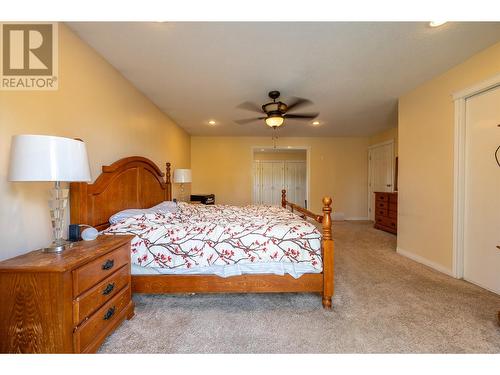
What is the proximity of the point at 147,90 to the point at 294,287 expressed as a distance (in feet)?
9.99

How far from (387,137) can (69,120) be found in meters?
6.06

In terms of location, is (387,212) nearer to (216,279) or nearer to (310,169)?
(310,169)

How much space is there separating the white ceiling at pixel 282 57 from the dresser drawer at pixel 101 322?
210 centimetres

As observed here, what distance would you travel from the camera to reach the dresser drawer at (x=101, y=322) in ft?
3.91

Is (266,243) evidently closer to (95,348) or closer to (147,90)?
(95,348)

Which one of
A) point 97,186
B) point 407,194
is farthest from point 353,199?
point 97,186

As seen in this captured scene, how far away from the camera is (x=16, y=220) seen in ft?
4.60

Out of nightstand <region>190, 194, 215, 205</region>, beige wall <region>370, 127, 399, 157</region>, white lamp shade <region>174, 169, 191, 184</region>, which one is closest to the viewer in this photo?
white lamp shade <region>174, 169, 191, 184</region>

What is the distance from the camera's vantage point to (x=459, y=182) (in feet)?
8.10

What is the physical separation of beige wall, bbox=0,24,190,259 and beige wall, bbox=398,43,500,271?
383cm

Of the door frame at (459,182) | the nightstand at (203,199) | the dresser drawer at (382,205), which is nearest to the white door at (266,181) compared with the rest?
the nightstand at (203,199)

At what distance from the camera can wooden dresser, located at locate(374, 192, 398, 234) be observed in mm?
4508

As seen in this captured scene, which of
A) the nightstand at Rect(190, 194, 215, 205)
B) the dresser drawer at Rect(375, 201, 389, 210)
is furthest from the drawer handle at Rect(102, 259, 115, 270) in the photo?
the dresser drawer at Rect(375, 201, 389, 210)

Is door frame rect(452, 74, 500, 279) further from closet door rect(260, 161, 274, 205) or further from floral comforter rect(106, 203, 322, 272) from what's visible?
closet door rect(260, 161, 274, 205)
